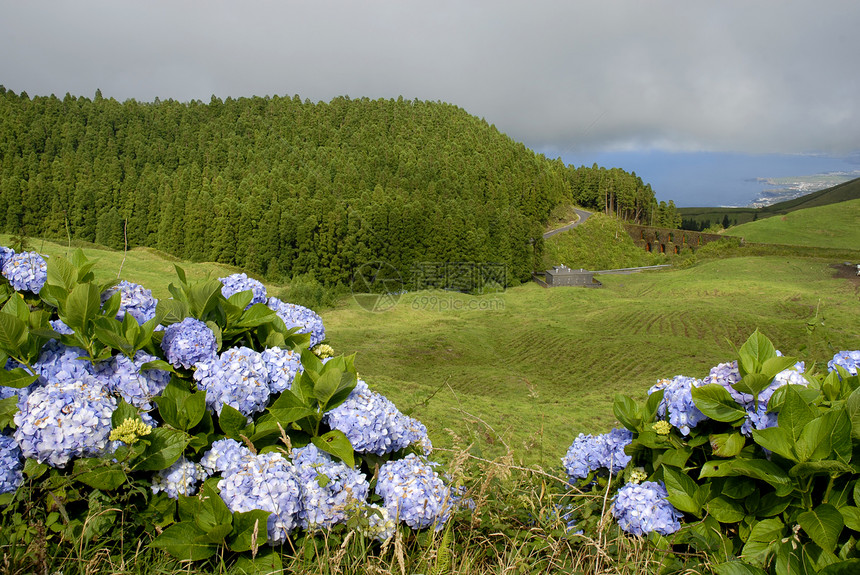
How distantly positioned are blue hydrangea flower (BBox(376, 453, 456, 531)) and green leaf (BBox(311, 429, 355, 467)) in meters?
0.18

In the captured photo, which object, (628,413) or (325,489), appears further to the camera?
(628,413)

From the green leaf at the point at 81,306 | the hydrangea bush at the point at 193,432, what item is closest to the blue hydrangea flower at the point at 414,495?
the hydrangea bush at the point at 193,432

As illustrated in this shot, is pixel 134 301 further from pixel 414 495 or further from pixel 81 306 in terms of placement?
pixel 414 495

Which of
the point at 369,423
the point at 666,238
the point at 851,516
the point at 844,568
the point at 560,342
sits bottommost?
the point at 560,342

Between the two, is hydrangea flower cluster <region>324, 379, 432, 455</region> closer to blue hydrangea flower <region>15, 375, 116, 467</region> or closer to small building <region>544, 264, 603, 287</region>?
blue hydrangea flower <region>15, 375, 116, 467</region>

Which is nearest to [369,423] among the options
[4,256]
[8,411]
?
[8,411]

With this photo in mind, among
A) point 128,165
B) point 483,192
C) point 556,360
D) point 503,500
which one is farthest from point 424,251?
point 128,165

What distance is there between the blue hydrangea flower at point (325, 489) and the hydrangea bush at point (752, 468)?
1.25 metres

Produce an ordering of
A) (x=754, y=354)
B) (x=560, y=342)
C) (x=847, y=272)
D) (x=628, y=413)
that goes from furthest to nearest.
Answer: (x=847, y=272)
(x=560, y=342)
(x=628, y=413)
(x=754, y=354)

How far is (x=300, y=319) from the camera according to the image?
10.6 feet

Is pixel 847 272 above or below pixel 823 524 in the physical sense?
below

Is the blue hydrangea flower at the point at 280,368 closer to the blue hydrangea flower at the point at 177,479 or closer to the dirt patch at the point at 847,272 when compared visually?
the blue hydrangea flower at the point at 177,479

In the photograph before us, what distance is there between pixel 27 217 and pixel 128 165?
22.4 m

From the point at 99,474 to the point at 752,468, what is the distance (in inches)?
108
